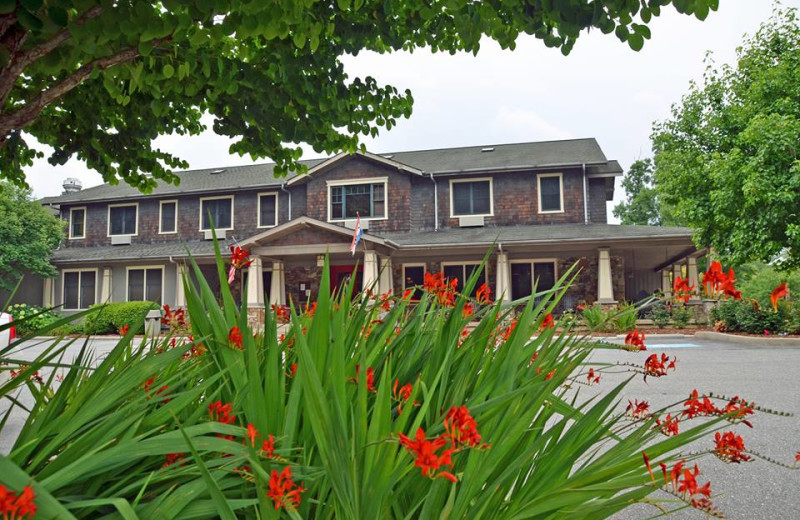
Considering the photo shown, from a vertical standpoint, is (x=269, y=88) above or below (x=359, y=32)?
below

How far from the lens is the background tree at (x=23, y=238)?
78.8 feet

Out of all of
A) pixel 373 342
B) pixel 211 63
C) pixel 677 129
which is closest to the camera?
pixel 373 342

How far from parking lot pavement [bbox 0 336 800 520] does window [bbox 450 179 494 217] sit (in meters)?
9.95

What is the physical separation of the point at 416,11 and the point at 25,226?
86.0 feet

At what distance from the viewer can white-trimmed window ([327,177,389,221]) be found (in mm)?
23516

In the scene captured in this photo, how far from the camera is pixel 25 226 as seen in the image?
25.1 metres

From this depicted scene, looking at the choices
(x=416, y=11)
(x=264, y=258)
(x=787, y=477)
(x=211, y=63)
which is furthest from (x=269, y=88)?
(x=264, y=258)

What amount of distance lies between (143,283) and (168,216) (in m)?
3.32

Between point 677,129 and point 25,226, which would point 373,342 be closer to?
point 677,129

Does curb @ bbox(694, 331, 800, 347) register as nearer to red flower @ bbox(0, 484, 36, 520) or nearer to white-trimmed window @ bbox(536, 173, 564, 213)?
white-trimmed window @ bbox(536, 173, 564, 213)

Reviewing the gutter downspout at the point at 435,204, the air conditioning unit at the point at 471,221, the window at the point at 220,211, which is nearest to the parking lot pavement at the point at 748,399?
the air conditioning unit at the point at 471,221

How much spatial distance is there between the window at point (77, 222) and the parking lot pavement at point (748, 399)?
25.1 meters

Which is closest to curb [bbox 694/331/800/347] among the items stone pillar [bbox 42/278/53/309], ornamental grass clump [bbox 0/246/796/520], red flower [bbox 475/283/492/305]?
red flower [bbox 475/283/492/305]

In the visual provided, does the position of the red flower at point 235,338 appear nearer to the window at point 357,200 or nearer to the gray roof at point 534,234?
the gray roof at point 534,234
